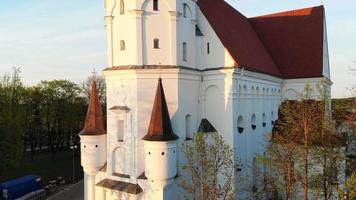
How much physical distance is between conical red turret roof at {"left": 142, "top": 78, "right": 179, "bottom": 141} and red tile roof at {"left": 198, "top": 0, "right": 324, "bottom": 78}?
10.3 m

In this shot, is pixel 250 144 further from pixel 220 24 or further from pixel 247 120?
pixel 220 24

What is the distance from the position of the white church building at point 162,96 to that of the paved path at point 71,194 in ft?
24.7

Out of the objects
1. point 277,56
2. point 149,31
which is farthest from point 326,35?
point 149,31

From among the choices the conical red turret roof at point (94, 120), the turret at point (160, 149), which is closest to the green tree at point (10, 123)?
the conical red turret roof at point (94, 120)

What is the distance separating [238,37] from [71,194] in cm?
1823

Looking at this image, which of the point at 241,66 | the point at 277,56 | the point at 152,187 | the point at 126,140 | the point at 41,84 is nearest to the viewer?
the point at 152,187

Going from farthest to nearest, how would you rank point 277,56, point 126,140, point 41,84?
point 41,84 < point 277,56 < point 126,140

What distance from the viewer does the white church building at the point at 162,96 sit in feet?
62.8

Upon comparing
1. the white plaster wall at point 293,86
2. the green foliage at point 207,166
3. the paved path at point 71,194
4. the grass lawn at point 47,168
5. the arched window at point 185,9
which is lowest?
the paved path at point 71,194

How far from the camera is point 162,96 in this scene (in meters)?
18.9

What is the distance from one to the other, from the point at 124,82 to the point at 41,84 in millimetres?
32815

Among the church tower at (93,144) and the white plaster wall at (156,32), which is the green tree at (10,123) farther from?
the white plaster wall at (156,32)

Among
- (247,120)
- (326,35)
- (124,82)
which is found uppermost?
(326,35)

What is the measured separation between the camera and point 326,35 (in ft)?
117
